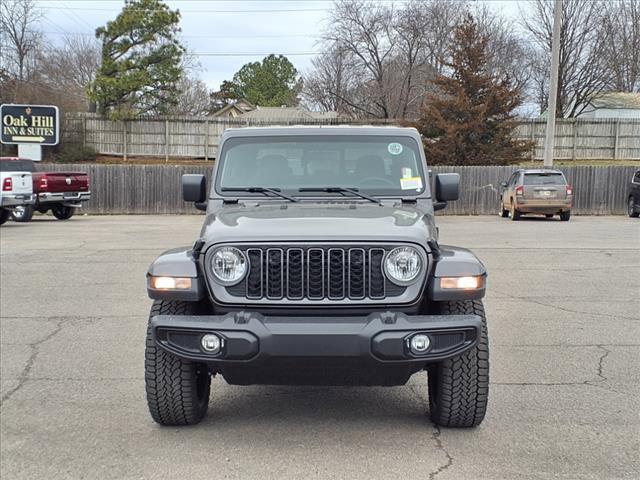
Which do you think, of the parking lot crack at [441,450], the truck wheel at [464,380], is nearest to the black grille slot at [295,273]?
the truck wheel at [464,380]

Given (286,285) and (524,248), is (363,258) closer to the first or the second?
(286,285)

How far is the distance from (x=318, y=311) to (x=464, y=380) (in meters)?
1.02

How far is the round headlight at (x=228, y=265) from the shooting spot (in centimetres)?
416

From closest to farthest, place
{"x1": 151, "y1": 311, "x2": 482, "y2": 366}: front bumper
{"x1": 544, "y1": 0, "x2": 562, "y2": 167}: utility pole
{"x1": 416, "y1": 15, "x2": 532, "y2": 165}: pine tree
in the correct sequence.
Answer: {"x1": 151, "y1": 311, "x2": 482, "y2": 366}: front bumper, {"x1": 544, "y1": 0, "x2": 562, "y2": 167}: utility pole, {"x1": 416, "y1": 15, "x2": 532, "y2": 165}: pine tree

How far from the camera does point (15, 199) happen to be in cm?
1989

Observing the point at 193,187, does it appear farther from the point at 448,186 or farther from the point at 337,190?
the point at 448,186

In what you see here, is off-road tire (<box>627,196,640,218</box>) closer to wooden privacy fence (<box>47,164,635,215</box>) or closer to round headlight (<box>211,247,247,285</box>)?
wooden privacy fence (<box>47,164,635,215</box>)

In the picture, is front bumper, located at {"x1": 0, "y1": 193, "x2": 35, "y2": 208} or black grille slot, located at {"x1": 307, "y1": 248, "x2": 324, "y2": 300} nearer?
black grille slot, located at {"x1": 307, "y1": 248, "x2": 324, "y2": 300}

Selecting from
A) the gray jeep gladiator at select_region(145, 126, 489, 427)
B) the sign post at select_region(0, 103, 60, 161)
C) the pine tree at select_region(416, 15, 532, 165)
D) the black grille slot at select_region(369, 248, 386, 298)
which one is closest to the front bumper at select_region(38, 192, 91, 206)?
the sign post at select_region(0, 103, 60, 161)

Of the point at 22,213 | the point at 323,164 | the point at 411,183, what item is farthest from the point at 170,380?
the point at 22,213

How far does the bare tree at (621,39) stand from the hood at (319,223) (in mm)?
43359

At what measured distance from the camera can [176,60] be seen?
125 feet

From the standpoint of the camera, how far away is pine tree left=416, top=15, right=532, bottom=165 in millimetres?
30656

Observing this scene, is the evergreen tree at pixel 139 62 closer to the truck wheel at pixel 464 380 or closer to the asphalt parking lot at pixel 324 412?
the asphalt parking lot at pixel 324 412
